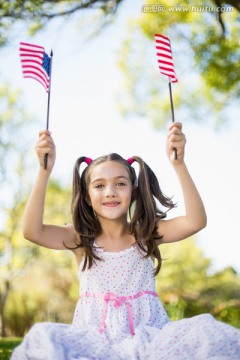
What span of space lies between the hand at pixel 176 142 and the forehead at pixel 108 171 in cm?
35

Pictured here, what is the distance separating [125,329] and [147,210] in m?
0.64

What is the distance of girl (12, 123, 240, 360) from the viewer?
2617 millimetres

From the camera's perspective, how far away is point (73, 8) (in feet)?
22.8

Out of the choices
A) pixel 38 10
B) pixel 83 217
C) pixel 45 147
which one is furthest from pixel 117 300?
pixel 38 10

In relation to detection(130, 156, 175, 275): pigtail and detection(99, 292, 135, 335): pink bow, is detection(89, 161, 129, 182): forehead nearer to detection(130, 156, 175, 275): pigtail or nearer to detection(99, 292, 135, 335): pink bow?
detection(130, 156, 175, 275): pigtail

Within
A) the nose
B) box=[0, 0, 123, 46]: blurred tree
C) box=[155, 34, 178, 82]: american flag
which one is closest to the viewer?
the nose

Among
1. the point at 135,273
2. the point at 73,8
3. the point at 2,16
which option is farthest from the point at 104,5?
the point at 135,273

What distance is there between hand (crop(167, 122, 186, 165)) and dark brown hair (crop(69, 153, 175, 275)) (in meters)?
0.40

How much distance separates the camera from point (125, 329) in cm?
264

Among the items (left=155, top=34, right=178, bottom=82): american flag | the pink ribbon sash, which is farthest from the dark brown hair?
(left=155, top=34, right=178, bottom=82): american flag

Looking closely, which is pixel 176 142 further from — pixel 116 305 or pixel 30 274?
pixel 30 274

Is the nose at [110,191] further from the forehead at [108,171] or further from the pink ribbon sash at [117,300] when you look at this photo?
the pink ribbon sash at [117,300]

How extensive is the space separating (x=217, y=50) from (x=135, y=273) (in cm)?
588

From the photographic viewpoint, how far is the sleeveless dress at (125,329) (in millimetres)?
2139
